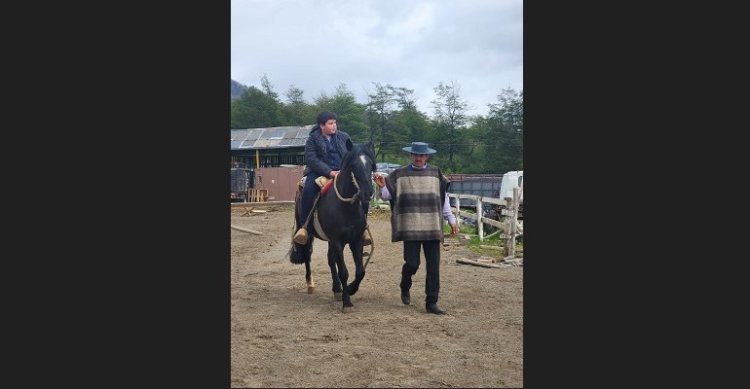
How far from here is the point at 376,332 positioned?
5340 millimetres

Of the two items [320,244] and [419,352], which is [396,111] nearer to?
[320,244]

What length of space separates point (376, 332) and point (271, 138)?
27070mm

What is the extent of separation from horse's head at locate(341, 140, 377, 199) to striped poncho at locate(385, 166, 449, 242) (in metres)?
0.36

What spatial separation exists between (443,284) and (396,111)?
3651cm

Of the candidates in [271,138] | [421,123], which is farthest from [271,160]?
[421,123]

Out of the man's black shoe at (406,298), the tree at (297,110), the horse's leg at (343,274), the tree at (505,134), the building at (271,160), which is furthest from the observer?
the tree at (297,110)

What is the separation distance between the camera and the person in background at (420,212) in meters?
5.97

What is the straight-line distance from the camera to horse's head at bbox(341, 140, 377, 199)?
591 centimetres

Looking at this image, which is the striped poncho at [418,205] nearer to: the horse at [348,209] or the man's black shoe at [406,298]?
the horse at [348,209]

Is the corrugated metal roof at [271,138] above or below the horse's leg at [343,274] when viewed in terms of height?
above

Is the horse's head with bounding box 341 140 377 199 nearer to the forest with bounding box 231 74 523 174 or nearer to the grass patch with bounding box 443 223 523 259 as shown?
the grass patch with bounding box 443 223 523 259

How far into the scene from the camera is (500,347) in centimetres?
491

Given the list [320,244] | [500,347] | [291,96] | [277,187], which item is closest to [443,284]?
[500,347]

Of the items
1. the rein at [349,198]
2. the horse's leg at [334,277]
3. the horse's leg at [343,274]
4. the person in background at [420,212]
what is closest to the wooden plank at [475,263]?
the horse's leg at [334,277]
